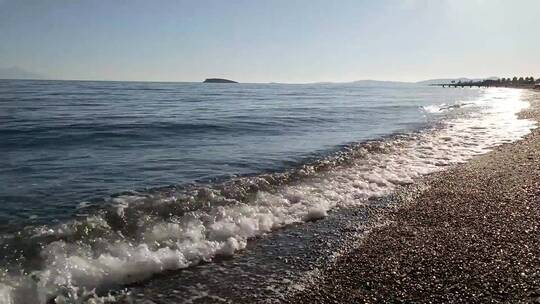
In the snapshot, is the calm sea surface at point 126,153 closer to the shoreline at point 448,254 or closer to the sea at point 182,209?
the sea at point 182,209

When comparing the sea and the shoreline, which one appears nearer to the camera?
the shoreline

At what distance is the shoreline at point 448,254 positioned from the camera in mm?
5500

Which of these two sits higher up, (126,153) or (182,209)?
(126,153)

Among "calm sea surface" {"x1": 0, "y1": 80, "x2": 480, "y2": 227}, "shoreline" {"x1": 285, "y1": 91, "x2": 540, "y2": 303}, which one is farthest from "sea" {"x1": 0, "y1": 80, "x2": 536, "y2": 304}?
"shoreline" {"x1": 285, "y1": 91, "x2": 540, "y2": 303}

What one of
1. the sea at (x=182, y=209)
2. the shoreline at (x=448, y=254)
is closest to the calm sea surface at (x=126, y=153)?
the sea at (x=182, y=209)

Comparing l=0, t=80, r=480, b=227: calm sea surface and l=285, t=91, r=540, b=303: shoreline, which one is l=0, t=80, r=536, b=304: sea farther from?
l=285, t=91, r=540, b=303: shoreline

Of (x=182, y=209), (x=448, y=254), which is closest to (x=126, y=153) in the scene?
(x=182, y=209)

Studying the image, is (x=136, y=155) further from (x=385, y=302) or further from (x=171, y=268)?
(x=385, y=302)

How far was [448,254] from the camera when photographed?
6.79 m

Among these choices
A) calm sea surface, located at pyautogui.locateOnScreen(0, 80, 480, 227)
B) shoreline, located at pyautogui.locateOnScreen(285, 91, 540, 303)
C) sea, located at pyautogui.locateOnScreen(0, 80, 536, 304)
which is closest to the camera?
shoreline, located at pyautogui.locateOnScreen(285, 91, 540, 303)

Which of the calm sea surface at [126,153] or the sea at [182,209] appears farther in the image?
the calm sea surface at [126,153]

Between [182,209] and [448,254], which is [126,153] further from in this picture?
[448,254]

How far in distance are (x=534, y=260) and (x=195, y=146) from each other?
49.7 feet

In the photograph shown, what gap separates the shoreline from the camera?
5500 mm
